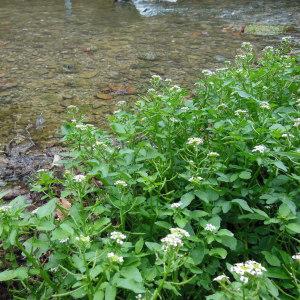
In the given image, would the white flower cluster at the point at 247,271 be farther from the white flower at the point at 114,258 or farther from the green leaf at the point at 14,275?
the green leaf at the point at 14,275

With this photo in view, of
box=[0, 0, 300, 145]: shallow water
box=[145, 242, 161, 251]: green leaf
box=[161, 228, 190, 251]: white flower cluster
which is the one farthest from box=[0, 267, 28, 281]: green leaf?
box=[0, 0, 300, 145]: shallow water

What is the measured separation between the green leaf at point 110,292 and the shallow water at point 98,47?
2.51 metres

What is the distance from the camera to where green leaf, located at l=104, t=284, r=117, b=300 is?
173cm

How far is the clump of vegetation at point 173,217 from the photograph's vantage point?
1.87 m

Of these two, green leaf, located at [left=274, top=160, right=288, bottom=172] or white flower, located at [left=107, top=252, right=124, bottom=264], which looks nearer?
white flower, located at [left=107, top=252, right=124, bottom=264]

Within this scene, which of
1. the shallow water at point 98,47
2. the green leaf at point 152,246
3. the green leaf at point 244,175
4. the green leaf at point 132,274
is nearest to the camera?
the green leaf at point 132,274

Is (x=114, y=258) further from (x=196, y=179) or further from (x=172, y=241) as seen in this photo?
(x=196, y=179)

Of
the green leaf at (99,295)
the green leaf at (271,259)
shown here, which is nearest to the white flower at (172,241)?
the green leaf at (99,295)

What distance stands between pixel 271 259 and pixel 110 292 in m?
0.86

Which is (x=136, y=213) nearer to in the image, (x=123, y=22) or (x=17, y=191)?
(x=17, y=191)

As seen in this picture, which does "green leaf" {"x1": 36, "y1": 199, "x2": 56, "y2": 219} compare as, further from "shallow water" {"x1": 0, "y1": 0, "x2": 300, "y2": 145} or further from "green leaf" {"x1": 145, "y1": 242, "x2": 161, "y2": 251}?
"shallow water" {"x1": 0, "y1": 0, "x2": 300, "y2": 145}

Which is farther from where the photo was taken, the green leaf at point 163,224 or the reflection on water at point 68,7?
the reflection on water at point 68,7

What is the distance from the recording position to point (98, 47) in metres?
7.04

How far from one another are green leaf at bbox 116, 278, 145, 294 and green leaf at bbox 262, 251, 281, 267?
709 millimetres
